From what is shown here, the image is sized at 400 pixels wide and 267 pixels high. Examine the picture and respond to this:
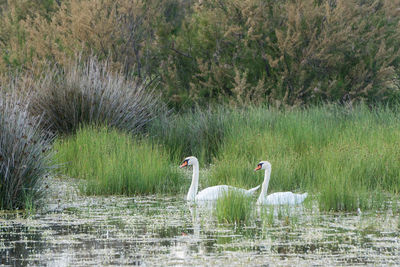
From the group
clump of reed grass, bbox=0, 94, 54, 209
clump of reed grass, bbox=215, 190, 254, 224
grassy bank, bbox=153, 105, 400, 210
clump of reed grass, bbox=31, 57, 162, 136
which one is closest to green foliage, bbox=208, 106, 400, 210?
grassy bank, bbox=153, 105, 400, 210

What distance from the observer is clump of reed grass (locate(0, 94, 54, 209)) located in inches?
419

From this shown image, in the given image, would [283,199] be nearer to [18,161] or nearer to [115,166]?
[115,166]

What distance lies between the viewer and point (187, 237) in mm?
8453

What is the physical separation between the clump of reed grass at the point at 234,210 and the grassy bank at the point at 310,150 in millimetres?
1241

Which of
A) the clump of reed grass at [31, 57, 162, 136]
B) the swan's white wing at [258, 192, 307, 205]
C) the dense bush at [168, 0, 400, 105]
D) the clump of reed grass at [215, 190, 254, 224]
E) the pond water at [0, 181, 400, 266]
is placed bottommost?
the pond water at [0, 181, 400, 266]

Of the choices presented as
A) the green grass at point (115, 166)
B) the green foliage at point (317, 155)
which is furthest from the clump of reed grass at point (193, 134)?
the green grass at point (115, 166)

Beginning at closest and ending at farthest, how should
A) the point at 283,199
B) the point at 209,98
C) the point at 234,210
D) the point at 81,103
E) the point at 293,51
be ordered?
the point at 234,210 < the point at 283,199 < the point at 81,103 < the point at 293,51 < the point at 209,98

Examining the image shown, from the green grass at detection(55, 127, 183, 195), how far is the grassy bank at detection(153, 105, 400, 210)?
2.95ft

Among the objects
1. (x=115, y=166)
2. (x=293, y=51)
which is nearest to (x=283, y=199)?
(x=115, y=166)

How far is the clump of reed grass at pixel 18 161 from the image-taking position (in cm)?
1063

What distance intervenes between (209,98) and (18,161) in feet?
41.4

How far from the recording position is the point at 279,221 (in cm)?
943

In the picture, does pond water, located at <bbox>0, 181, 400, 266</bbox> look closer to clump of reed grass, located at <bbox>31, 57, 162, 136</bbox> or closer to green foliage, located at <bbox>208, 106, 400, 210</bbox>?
green foliage, located at <bbox>208, 106, 400, 210</bbox>

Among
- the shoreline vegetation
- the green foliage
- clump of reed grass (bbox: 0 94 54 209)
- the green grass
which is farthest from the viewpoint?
the green grass
